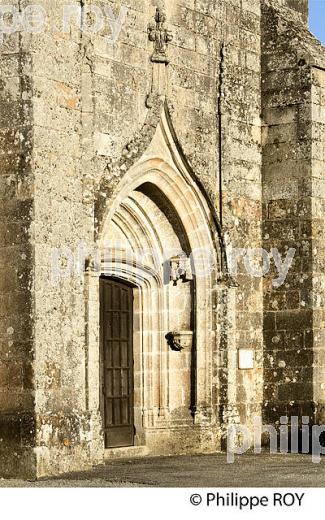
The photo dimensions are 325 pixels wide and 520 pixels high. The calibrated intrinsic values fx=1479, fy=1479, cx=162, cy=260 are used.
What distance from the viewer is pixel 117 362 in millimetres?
16188

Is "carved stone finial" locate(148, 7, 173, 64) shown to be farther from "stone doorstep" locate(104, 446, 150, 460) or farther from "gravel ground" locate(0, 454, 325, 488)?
"gravel ground" locate(0, 454, 325, 488)

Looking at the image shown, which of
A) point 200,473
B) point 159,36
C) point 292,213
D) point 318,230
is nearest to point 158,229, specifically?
point 292,213

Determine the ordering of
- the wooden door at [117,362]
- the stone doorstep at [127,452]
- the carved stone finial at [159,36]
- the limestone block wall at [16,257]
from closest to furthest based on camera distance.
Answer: the limestone block wall at [16,257] → the stone doorstep at [127,452] → the carved stone finial at [159,36] → the wooden door at [117,362]

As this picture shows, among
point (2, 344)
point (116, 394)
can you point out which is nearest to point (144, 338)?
point (116, 394)

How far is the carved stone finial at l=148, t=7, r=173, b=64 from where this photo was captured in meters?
15.9

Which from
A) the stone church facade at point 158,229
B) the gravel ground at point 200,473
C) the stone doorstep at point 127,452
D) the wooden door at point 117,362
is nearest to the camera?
the gravel ground at point 200,473

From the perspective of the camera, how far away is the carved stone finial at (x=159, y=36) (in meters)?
15.9

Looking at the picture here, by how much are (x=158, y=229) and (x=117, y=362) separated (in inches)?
61.9

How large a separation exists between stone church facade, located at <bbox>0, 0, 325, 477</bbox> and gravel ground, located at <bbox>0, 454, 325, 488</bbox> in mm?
372

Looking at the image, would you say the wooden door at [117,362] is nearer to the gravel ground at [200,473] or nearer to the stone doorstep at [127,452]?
the stone doorstep at [127,452]

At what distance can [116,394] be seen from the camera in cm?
1614

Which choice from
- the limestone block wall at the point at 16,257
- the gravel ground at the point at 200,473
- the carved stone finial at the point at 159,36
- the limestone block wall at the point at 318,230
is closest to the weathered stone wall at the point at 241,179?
the limestone block wall at the point at 318,230

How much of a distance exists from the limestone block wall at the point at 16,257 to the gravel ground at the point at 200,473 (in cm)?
54

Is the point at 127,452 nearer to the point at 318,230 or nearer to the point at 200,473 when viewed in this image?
the point at 200,473
